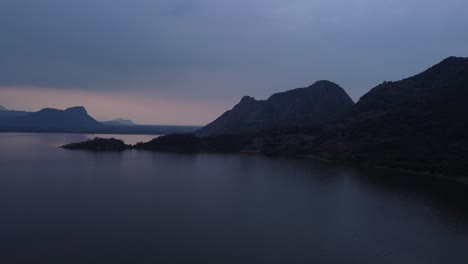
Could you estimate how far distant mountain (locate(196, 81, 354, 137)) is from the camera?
162625 millimetres

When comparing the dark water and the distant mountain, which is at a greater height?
the distant mountain

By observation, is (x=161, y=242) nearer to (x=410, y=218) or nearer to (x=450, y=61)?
(x=410, y=218)

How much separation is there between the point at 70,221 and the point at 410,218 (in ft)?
96.6

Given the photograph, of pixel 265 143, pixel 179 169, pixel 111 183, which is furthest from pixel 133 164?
pixel 265 143

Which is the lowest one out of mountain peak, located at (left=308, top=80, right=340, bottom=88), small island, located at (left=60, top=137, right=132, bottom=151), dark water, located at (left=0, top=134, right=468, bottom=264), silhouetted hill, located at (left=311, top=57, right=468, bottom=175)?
dark water, located at (left=0, top=134, right=468, bottom=264)

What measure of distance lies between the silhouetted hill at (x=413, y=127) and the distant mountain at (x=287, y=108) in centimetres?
4267

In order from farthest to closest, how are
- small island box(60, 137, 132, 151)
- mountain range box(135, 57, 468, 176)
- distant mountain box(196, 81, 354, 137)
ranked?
distant mountain box(196, 81, 354, 137) → small island box(60, 137, 132, 151) → mountain range box(135, 57, 468, 176)

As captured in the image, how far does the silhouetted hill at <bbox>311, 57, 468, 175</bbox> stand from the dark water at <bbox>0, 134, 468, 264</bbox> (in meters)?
12.6

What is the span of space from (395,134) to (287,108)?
85.3 metres

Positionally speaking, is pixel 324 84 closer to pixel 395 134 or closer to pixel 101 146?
pixel 395 134

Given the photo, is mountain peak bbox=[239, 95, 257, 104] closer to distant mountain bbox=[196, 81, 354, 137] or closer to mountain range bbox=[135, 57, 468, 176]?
distant mountain bbox=[196, 81, 354, 137]

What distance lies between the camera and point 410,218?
126 feet

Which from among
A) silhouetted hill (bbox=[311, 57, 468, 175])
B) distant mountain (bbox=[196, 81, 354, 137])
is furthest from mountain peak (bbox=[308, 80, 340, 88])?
silhouetted hill (bbox=[311, 57, 468, 175])

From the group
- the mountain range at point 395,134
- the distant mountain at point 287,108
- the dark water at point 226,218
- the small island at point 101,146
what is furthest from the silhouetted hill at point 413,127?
the small island at point 101,146
